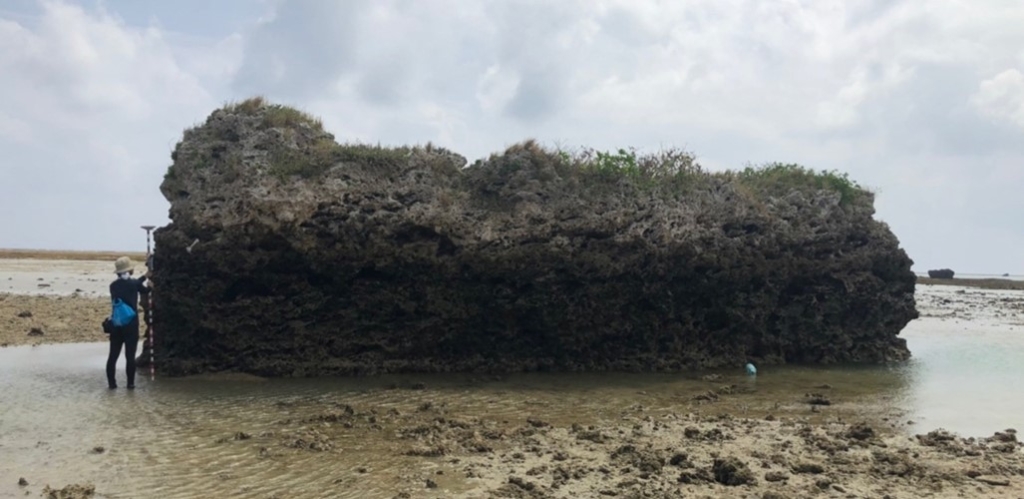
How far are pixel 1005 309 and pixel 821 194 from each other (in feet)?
77.3

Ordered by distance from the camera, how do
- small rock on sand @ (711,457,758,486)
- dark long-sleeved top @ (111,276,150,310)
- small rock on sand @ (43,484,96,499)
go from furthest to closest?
dark long-sleeved top @ (111,276,150,310) → small rock on sand @ (711,457,758,486) → small rock on sand @ (43,484,96,499)

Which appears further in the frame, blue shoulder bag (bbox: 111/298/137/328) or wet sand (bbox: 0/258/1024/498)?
blue shoulder bag (bbox: 111/298/137/328)

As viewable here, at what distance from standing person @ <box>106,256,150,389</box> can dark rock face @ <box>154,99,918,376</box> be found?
2.43 ft

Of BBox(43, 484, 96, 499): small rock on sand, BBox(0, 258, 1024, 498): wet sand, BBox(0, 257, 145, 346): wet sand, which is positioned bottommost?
BBox(43, 484, 96, 499): small rock on sand

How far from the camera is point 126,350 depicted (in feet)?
41.1

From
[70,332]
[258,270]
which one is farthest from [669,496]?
[70,332]

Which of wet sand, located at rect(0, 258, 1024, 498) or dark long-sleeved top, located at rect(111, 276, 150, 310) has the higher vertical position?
dark long-sleeved top, located at rect(111, 276, 150, 310)

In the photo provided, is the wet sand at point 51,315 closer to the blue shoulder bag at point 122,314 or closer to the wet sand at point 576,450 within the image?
the blue shoulder bag at point 122,314

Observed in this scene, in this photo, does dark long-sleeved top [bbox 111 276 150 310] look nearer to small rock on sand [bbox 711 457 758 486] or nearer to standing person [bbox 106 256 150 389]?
standing person [bbox 106 256 150 389]

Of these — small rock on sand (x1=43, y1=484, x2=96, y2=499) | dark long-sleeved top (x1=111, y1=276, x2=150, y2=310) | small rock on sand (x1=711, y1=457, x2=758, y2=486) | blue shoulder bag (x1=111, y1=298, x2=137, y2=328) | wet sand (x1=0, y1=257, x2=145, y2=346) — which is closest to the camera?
small rock on sand (x1=43, y1=484, x2=96, y2=499)

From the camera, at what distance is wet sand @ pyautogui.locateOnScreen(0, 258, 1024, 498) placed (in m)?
7.48

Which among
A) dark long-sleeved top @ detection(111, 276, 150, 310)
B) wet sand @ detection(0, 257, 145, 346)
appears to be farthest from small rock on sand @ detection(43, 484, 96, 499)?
wet sand @ detection(0, 257, 145, 346)

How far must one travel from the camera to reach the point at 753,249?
53.2 ft

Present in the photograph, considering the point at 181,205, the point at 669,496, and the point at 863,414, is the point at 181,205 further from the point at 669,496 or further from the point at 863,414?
the point at 863,414
